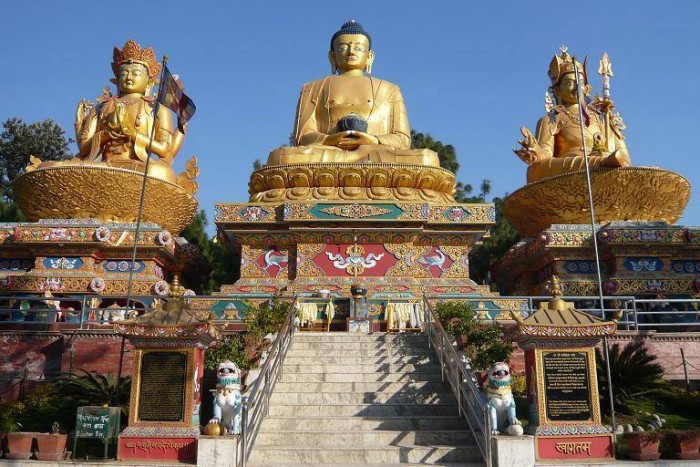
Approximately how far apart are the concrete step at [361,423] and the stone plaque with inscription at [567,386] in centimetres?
125

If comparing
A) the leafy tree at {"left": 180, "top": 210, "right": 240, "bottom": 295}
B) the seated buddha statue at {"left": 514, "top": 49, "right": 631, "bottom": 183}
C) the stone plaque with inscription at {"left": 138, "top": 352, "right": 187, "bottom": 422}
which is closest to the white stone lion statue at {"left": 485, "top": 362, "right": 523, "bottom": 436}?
the stone plaque with inscription at {"left": 138, "top": 352, "right": 187, "bottom": 422}

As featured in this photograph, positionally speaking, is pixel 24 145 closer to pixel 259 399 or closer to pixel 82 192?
pixel 82 192

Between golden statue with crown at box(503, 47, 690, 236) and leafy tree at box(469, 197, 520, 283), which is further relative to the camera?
leafy tree at box(469, 197, 520, 283)

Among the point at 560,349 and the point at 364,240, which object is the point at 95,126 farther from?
the point at 560,349

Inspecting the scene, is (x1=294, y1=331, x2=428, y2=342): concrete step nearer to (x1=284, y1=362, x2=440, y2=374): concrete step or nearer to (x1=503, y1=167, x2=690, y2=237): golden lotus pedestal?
(x1=284, y1=362, x2=440, y2=374): concrete step

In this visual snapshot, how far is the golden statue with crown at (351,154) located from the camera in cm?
1711

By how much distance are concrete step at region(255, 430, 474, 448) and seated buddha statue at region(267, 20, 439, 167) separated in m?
9.94

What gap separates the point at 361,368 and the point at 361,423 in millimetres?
1758

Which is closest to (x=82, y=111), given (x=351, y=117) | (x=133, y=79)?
(x=133, y=79)

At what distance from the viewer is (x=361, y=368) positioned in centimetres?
1054

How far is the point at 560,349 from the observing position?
8.26 meters

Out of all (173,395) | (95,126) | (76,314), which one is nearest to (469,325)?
(173,395)

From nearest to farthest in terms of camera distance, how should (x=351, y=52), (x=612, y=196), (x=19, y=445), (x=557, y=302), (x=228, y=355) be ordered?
(x=19, y=445)
(x=557, y=302)
(x=228, y=355)
(x=612, y=196)
(x=351, y=52)

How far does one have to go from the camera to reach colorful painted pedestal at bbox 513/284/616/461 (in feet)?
26.0
